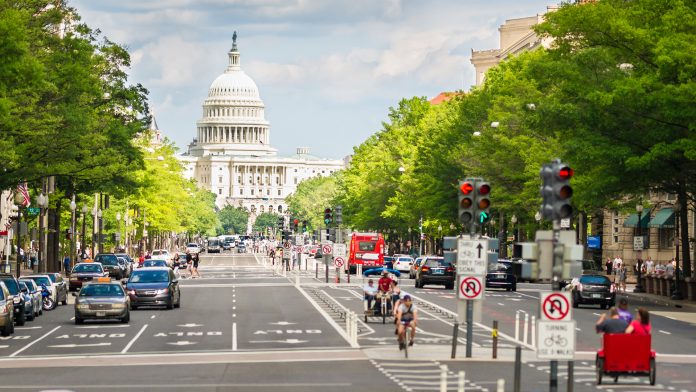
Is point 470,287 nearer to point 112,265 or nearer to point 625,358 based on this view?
point 625,358

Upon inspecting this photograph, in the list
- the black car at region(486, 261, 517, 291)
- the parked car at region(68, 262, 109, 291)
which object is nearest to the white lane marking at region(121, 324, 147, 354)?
the parked car at region(68, 262, 109, 291)

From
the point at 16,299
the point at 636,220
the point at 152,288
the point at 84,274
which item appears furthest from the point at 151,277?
the point at 636,220

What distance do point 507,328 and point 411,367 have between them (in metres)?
14.4

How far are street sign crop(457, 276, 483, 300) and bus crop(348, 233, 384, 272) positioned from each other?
234 ft

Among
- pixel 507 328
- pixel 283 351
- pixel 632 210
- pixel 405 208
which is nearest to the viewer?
pixel 283 351

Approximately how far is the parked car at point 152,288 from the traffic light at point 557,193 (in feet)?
123

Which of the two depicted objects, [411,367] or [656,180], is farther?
[656,180]

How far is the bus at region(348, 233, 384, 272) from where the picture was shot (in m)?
106

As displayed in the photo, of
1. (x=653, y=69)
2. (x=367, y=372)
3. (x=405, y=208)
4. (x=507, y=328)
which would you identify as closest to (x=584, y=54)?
(x=653, y=69)

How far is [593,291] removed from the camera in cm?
6041

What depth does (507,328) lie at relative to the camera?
4825cm

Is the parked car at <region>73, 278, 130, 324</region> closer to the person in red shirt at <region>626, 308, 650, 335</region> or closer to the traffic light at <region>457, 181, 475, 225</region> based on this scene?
the traffic light at <region>457, 181, 475, 225</region>

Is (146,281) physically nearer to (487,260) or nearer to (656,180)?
(656,180)

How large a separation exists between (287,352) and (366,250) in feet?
226
